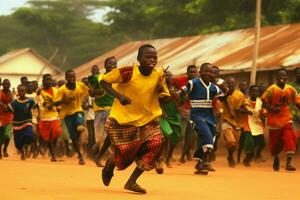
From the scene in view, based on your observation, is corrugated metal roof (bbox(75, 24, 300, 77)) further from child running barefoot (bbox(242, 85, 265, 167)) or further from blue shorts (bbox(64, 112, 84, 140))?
blue shorts (bbox(64, 112, 84, 140))

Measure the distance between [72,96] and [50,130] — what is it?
1.48m

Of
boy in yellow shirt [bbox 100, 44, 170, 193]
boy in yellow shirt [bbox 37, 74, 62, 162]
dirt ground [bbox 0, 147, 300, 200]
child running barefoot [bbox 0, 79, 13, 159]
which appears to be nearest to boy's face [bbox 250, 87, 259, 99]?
boy in yellow shirt [bbox 37, 74, 62, 162]

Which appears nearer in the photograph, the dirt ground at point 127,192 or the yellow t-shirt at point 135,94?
the dirt ground at point 127,192

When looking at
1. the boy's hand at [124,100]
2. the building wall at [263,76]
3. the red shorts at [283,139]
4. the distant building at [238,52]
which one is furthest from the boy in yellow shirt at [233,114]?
the boy's hand at [124,100]

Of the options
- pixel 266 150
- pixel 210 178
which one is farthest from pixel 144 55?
pixel 266 150

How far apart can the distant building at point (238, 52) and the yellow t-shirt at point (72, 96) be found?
534 centimetres

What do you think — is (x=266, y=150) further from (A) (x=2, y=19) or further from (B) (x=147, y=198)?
(A) (x=2, y=19)

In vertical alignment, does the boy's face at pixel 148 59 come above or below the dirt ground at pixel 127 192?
above

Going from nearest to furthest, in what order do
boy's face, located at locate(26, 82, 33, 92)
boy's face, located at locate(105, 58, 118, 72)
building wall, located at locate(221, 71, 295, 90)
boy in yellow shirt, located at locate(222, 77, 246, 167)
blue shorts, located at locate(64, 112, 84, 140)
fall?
boy's face, located at locate(105, 58, 118, 72), blue shorts, located at locate(64, 112, 84, 140), boy in yellow shirt, located at locate(222, 77, 246, 167), boy's face, located at locate(26, 82, 33, 92), building wall, located at locate(221, 71, 295, 90)

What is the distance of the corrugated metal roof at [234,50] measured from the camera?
19.0 m

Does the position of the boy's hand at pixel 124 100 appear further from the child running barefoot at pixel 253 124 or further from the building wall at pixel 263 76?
the building wall at pixel 263 76

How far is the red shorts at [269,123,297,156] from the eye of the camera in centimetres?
1308

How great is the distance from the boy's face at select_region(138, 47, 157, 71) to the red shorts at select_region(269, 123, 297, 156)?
5530 mm

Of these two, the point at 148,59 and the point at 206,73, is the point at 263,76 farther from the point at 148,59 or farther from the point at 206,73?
the point at 148,59
